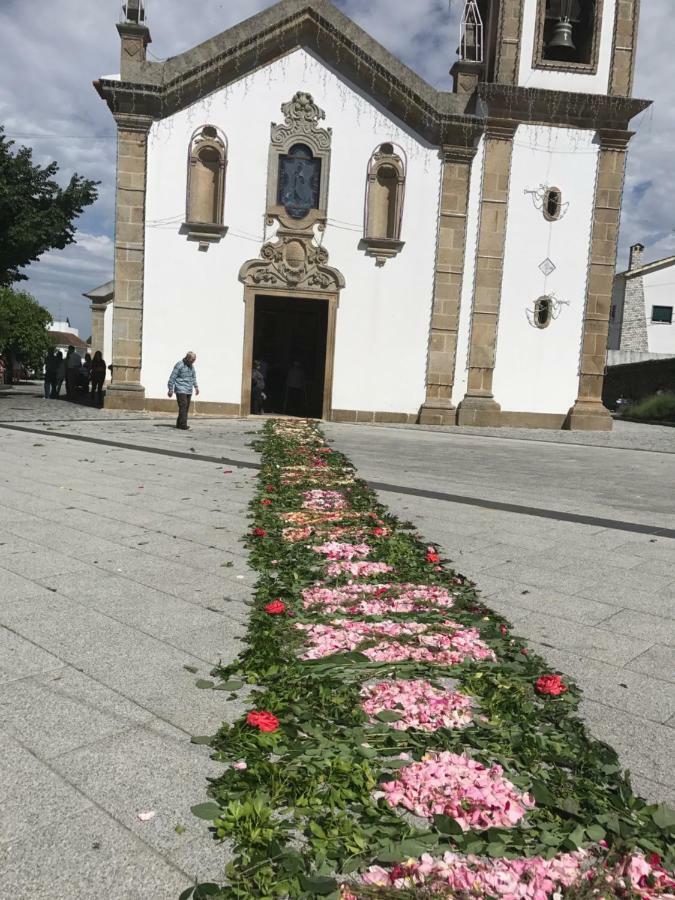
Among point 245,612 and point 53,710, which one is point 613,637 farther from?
point 53,710

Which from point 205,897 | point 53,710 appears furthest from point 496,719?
point 53,710

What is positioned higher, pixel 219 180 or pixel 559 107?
pixel 559 107

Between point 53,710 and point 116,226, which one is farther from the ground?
point 116,226

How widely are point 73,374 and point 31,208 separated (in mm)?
5326

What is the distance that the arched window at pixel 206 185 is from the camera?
18.4 meters

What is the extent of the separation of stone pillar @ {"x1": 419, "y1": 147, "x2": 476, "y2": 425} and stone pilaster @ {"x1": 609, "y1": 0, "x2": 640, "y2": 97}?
4.10 m

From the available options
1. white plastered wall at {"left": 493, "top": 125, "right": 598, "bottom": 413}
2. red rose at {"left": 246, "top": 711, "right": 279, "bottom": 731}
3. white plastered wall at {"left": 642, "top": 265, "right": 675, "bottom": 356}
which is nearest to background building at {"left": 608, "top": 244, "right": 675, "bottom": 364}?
white plastered wall at {"left": 642, "top": 265, "right": 675, "bottom": 356}

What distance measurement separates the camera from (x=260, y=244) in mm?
18906

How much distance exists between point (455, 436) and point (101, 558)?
12.8 meters

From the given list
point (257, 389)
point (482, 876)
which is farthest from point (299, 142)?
point (482, 876)

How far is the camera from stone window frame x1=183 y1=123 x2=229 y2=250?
1838cm

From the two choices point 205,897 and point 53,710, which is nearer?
Answer: point 205,897

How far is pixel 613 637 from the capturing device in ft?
12.9

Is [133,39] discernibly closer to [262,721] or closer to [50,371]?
[50,371]
